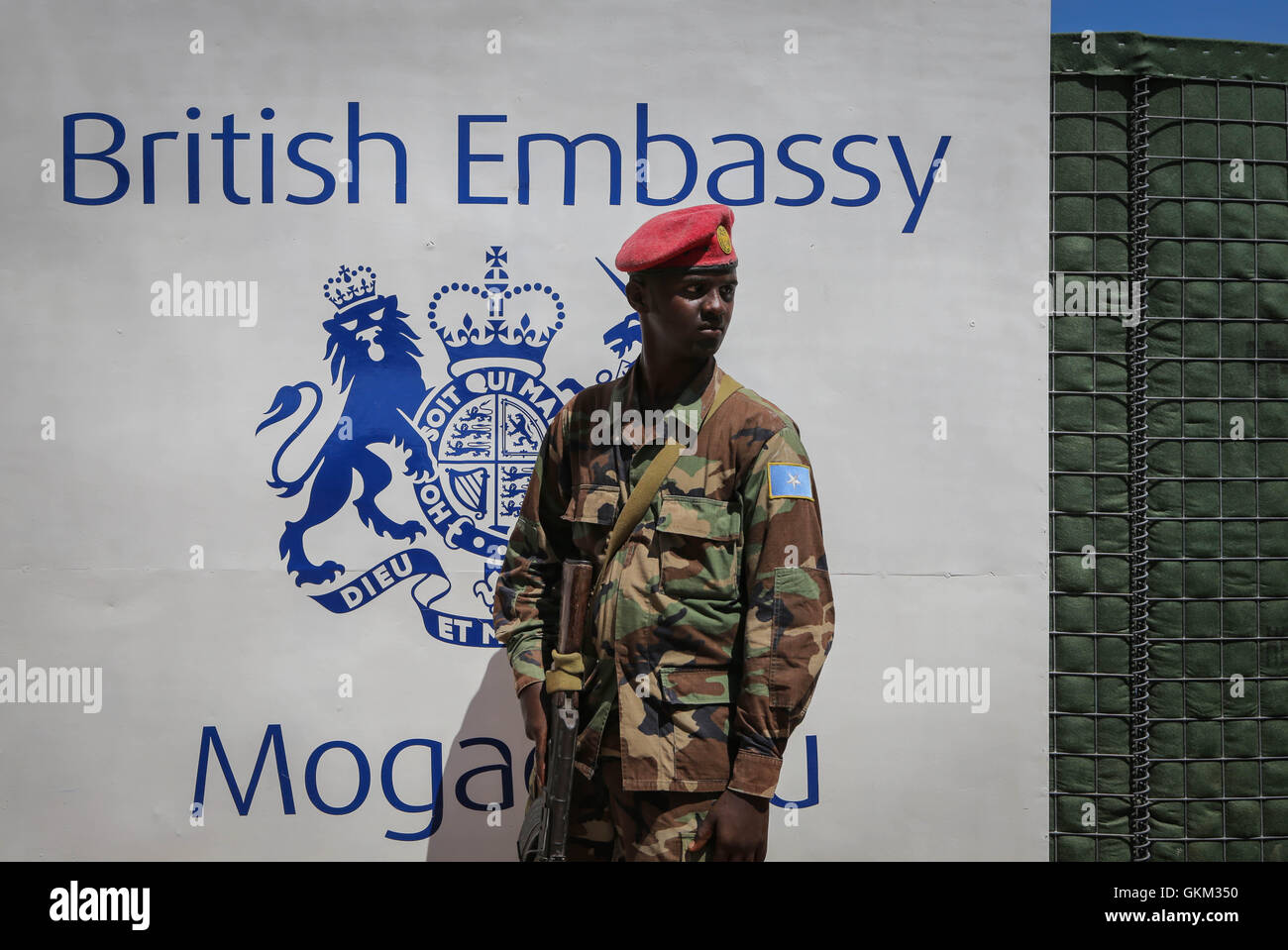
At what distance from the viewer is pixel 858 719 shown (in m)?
3.21

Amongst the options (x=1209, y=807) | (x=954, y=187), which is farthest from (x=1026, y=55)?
(x=1209, y=807)

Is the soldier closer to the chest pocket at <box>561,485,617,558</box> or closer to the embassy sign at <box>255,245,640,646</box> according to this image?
the chest pocket at <box>561,485,617,558</box>

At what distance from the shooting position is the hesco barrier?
11.2 feet

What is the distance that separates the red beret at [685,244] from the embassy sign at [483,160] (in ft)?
2.41

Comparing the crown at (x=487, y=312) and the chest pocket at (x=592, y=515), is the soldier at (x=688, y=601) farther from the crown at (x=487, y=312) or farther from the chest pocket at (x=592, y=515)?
the crown at (x=487, y=312)

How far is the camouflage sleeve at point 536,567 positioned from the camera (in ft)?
8.56

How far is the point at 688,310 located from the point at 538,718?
3.67ft

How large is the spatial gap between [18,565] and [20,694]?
0.42 m

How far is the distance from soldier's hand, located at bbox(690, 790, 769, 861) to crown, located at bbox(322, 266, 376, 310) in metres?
1.96

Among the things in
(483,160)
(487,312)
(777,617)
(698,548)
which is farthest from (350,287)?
(777,617)

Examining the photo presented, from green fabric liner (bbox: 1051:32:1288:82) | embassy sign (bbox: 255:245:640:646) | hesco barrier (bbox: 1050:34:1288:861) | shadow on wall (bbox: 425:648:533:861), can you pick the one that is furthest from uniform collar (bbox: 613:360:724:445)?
green fabric liner (bbox: 1051:32:1288:82)

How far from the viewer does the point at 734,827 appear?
228 cm

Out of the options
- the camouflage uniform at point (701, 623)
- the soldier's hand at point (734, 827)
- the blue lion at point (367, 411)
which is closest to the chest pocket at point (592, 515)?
the camouflage uniform at point (701, 623)

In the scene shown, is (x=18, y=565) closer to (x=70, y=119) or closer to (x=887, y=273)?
(x=70, y=119)
